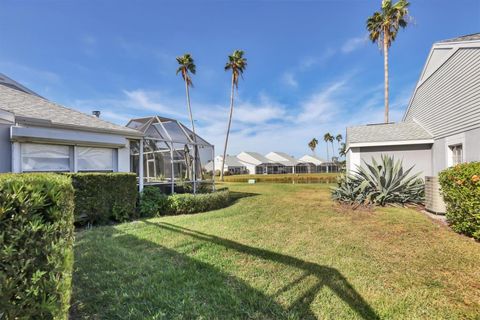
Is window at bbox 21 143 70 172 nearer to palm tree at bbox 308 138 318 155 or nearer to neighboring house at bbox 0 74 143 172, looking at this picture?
neighboring house at bbox 0 74 143 172

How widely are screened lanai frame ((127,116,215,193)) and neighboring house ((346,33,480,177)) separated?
7.94 meters

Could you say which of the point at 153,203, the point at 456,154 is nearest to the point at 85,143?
the point at 153,203

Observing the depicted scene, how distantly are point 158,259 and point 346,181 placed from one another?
29.3ft

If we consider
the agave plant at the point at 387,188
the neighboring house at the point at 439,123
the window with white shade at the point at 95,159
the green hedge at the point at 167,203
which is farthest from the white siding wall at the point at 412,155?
the window with white shade at the point at 95,159

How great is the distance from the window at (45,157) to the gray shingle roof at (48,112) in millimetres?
790

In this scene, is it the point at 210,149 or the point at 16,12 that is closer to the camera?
the point at 16,12

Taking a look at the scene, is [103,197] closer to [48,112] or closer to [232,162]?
[48,112]

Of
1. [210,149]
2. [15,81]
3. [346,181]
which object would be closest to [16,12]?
[15,81]

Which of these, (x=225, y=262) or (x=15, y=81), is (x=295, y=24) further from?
(x=15, y=81)

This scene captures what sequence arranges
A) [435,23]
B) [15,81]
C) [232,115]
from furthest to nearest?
[232,115] < [435,23] < [15,81]

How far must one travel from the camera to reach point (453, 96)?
9.40 m

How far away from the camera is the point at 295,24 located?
12.1 metres

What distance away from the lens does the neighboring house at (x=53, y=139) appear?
6.54 meters

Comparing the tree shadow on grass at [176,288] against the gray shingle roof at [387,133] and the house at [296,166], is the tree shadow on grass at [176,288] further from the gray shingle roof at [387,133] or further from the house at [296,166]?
the house at [296,166]
